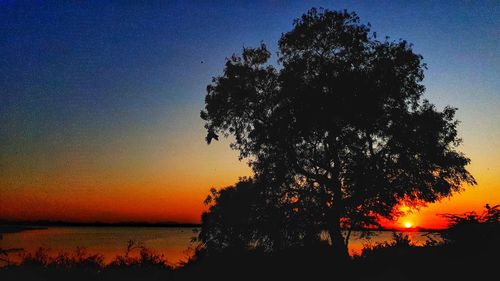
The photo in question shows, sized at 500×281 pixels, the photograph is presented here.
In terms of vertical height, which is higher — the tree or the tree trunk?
the tree

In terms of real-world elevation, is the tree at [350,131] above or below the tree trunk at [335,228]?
above

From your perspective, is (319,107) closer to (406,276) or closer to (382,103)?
(382,103)

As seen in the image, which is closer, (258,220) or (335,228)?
(335,228)

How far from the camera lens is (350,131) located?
20938 mm

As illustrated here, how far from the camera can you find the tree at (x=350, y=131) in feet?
67.4

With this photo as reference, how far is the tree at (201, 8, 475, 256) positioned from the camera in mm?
20531

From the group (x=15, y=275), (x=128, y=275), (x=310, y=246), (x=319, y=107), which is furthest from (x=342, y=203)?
(x=15, y=275)

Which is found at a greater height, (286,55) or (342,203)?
(286,55)

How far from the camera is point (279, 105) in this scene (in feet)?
72.5

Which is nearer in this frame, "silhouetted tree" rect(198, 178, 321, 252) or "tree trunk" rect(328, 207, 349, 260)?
"tree trunk" rect(328, 207, 349, 260)

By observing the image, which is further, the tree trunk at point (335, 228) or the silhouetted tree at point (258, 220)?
the silhouetted tree at point (258, 220)

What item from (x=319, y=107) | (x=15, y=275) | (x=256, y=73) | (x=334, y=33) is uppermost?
(x=334, y=33)

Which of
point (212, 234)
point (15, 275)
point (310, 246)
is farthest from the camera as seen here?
point (212, 234)

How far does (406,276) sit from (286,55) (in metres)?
15.5
